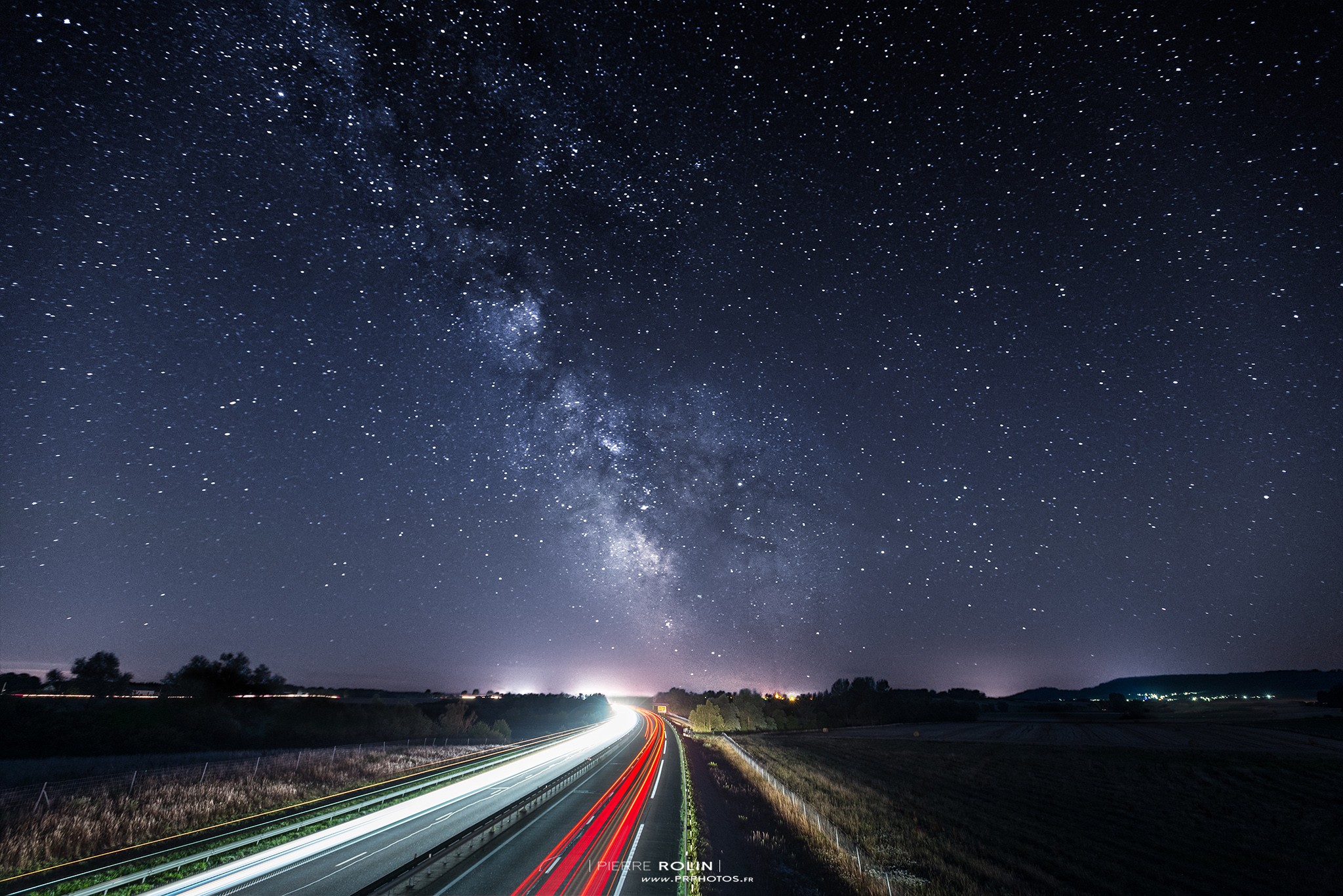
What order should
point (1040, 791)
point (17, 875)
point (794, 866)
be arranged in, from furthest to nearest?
1. point (1040, 791)
2. point (794, 866)
3. point (17, 875)

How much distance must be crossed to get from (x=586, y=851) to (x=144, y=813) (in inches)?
667

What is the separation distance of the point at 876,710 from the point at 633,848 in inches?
5729

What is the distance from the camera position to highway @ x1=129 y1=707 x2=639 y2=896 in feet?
48.2

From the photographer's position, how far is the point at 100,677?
96.9 meters

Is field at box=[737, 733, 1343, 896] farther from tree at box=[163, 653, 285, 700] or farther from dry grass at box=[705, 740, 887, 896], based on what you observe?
tree at box=[163, 653, 285, 700]

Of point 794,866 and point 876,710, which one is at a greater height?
point 794,866

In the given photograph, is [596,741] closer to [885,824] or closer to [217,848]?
[885,824]

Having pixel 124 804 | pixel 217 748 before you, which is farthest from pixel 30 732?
pixel 124 804

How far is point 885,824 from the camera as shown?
80.6 ft

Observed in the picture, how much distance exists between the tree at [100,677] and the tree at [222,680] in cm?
683

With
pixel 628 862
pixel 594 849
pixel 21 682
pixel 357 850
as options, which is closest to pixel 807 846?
pixel 628 862

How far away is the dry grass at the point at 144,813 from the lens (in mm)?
17406

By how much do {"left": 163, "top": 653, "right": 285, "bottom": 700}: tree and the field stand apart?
9472 centimetres

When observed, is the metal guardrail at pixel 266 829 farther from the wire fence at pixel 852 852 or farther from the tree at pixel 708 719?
the tree at pixel 708 719
